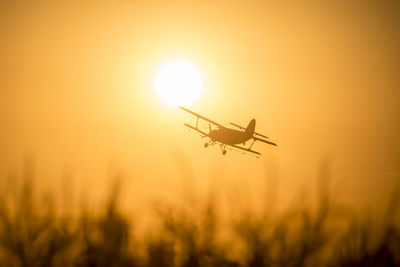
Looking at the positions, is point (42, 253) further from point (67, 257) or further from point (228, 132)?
point (228, 132)

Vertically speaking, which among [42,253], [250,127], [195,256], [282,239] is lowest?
[250,127]

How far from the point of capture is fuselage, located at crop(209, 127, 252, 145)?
334ft

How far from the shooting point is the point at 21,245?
13.2 m

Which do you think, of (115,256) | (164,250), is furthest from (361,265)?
(115,256)

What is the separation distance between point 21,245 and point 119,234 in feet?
9.85

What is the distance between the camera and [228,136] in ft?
334

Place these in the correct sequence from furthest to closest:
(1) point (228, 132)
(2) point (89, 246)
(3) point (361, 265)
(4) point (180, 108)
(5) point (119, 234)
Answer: (4) point (180, 108), (1) point (228, 132), (5) point (119, 234), (2) point (89, 246), (3) point (361, 265)

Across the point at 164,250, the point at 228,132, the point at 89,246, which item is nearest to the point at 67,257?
the point at 89,246

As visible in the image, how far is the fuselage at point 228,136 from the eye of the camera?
101875mm

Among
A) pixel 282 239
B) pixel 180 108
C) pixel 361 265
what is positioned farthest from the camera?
pixel 180 108

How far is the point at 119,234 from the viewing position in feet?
46.6

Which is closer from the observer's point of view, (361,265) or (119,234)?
(361,265)

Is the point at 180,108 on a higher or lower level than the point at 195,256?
lower

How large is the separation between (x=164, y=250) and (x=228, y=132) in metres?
89.0
